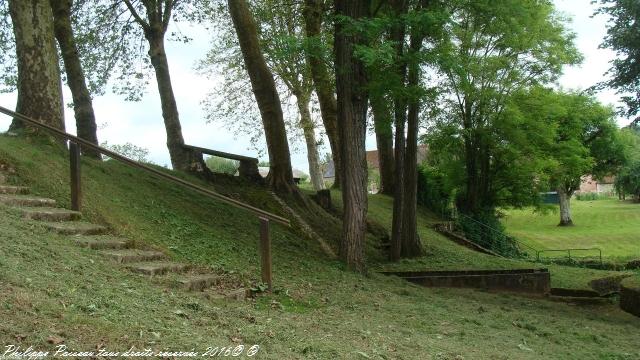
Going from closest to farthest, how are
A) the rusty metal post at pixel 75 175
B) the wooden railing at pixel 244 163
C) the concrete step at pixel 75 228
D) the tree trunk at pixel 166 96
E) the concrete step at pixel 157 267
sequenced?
the concrete step at pixel 157 267, the concrete step at pixel 75 228, the rusty metal post at pixel 75 175, the wooden railing at pixel 244 163, the tree trunk at pixel 166 96

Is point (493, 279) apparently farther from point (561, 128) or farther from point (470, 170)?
point (561, 128)

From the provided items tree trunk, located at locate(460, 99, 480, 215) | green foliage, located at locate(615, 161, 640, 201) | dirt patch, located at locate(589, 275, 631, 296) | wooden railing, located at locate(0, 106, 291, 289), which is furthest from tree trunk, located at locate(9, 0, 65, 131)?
green foliage, located at locate(615, 161, 640, 201)

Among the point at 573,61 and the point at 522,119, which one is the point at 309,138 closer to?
the point at 522,119

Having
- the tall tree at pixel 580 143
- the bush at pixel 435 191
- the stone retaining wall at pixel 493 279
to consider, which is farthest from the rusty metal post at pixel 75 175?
the tall tree at pixel 580 143

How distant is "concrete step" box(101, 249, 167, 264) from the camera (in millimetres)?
7648

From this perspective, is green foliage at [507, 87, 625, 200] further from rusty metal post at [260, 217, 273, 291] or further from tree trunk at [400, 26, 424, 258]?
rusty metal post at [260, 217, 273, 291]

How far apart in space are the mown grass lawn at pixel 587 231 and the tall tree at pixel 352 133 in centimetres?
2158

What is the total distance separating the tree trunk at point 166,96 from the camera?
1839 cm

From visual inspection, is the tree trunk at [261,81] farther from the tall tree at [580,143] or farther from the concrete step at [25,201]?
the tall tree at [580,143]

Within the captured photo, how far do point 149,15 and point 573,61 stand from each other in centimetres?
2122

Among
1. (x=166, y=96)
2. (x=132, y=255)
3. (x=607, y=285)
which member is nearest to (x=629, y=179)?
(x=607, y=285)

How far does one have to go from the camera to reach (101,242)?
7.98 meters

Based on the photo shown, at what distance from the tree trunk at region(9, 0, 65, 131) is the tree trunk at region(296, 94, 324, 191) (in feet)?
60.5

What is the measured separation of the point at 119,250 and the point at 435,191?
24860mm
